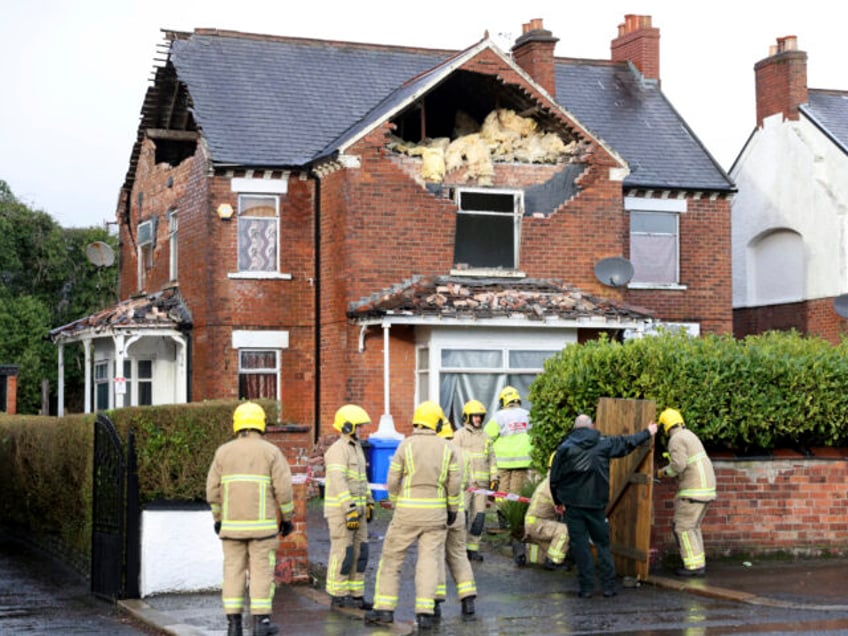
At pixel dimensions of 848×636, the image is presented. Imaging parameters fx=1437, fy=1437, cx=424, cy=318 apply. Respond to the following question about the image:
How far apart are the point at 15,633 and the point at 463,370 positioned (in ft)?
42.4

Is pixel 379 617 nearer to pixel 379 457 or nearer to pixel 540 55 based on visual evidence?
pixel 379 457

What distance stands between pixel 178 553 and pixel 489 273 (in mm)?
12493

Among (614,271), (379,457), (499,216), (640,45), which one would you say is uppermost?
(640,45)

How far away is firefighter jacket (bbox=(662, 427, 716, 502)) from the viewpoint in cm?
1378

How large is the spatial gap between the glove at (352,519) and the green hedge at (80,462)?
2.00 meters

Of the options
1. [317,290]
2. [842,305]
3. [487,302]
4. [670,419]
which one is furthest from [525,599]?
[842,305]

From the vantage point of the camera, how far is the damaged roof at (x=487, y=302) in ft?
76.1

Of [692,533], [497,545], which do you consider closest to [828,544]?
[692,533]

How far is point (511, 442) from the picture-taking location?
17391mm

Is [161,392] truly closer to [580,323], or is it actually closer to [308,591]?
[580,323]

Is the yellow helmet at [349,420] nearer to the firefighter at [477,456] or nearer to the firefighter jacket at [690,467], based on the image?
the firefighter jacket at [690,467]

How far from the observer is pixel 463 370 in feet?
78.1

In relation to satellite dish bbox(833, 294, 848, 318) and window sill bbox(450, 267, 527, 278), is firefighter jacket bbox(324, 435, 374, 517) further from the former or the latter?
satellite dish bbox(833, 294, 848, 318)

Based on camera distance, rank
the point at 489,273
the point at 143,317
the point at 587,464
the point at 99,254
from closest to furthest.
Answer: the point at 587,464
the point at 489,273
the point at 143,317
the point at 99,254
